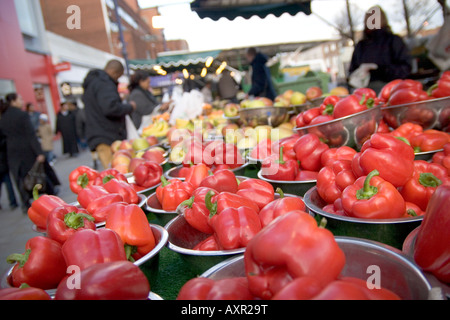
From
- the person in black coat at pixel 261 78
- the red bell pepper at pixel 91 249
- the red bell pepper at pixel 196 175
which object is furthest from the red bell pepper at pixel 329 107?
the person in black coat at pixel 261 78

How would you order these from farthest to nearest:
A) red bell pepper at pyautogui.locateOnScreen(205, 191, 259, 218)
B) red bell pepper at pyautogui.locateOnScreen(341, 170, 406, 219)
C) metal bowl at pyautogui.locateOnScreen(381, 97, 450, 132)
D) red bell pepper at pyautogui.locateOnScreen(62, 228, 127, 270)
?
metal bowl at pyautogui.locateOnScreen(381, 97, 450, 132), red bell pepper at pyautogui.locateOnScreen(205, 191, 259, 218), red bell pepper at pyautogui.locateOnScreen(341, 170, 406, 219), red bell pepper at pyautogui.locateOnScreen(62, 228, 127, 270)

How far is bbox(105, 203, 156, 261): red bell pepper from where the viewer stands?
4.82 ft

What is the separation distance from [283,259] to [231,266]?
0.28 meters

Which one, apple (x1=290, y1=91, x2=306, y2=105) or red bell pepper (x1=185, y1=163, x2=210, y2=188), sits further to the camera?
apple (x1=290, y1=91, x2=306, y2=105)

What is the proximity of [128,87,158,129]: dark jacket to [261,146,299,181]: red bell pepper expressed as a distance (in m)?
5.46

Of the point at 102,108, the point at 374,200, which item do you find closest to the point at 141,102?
the point at 102,108

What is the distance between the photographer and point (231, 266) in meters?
1.14

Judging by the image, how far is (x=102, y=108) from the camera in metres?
5.04

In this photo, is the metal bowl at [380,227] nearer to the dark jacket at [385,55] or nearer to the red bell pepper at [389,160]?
the red bell pepper at [389,160]

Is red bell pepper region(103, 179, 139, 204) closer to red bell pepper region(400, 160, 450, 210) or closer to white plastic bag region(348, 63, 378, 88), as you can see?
red bell pepper region(400, 160, 450, 210)

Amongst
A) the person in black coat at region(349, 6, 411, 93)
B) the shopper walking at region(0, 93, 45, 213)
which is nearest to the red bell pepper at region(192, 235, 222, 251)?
the person in black coat at region(349, 6, 411, 93)

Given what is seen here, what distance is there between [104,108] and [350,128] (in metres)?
3.89

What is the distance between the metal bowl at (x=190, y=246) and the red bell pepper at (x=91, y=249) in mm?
236

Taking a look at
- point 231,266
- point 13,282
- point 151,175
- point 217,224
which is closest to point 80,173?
point 151,175
